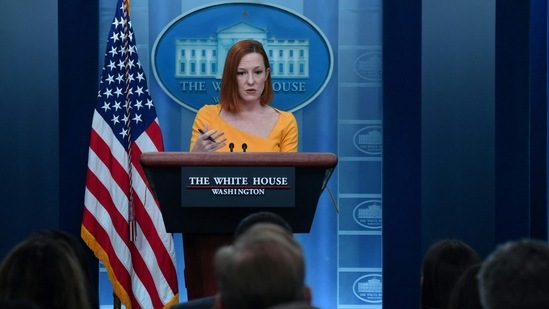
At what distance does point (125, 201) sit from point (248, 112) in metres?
1.30

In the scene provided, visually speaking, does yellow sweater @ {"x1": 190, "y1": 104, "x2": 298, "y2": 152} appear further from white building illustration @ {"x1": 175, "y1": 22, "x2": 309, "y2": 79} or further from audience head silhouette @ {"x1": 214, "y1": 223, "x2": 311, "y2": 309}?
audience head silhouette @ {"x1": 214, "y1": 223, "x2": 311, "y2": 309}

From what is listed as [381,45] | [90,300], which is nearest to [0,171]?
[381,45]

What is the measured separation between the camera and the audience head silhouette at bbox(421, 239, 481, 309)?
3.56 meters

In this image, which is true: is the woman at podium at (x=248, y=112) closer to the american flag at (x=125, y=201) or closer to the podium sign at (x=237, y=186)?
the podium sign at (x=237, y=186)

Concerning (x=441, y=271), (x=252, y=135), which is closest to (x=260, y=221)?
(x=441, y=271)

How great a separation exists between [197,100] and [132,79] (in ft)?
1.93

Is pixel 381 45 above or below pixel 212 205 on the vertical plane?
above

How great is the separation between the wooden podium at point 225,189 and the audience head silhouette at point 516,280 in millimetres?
1874

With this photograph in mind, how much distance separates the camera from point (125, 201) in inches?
238

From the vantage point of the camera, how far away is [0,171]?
21.6 feet

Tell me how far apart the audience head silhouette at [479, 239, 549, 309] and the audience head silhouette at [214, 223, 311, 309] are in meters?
0.44

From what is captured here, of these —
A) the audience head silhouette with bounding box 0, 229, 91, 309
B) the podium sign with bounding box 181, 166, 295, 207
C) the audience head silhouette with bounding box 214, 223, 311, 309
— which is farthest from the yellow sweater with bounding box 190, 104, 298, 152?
the audience head silhouette with bounding box 214, 223, 311, 309

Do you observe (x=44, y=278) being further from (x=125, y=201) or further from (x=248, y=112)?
(x=125, y=201)

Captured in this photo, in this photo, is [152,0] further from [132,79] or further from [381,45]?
[381,45]
